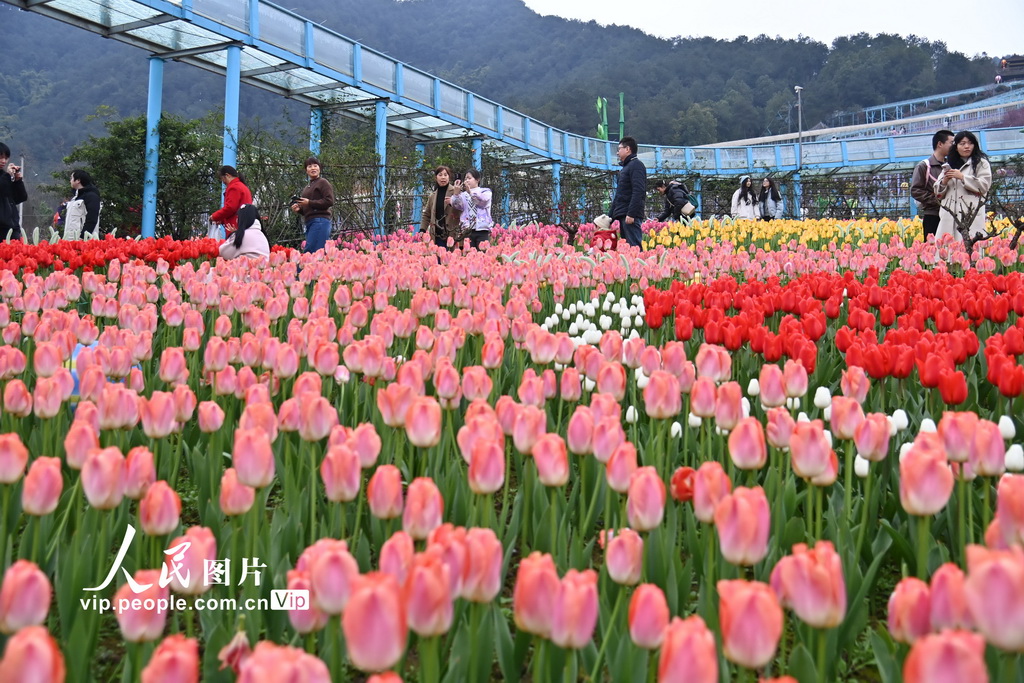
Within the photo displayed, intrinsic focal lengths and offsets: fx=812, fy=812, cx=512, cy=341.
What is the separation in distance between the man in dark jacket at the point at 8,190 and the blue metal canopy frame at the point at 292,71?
654 centimetres

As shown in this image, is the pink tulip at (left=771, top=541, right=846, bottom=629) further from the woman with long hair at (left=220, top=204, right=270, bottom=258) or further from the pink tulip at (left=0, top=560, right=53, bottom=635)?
the woman with long hair at (left=220, top=204, right=270, bottom=258)

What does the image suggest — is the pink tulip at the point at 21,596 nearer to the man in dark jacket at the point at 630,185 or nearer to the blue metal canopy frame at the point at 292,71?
the man in dark jacket at the point at 630,185

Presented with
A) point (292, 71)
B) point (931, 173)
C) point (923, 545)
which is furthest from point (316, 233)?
point (292, 71)

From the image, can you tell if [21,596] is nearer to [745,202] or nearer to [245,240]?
[245,240]

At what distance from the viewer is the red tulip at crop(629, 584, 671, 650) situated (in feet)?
3.46

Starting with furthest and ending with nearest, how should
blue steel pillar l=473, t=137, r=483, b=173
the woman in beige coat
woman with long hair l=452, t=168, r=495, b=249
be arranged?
1. blue steel pillar l=473, t=137, r=483, b=173
2. the woman in beige coat
3. woman with long hair l=452, t=168, r=495, b=249

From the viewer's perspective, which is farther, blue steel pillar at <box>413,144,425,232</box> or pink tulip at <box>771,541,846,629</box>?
blue steel pillar at <box>413,144,425,232</box>

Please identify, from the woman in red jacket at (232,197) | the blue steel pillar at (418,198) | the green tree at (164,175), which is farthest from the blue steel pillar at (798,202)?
the woman in red jacket at (232,197)

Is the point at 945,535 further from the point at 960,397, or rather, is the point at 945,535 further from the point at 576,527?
the point at 576,527

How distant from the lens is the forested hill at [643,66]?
81688 millimetres

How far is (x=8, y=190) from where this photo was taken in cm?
827

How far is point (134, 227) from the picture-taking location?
54.8 ft

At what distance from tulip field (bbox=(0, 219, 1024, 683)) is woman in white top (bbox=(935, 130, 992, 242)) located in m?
4.86

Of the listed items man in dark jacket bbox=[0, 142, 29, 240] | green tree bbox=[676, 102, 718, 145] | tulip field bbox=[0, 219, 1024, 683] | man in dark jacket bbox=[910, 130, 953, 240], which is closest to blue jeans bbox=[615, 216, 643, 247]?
man in dark jacket bbox=[910, 130, 953, 240]
